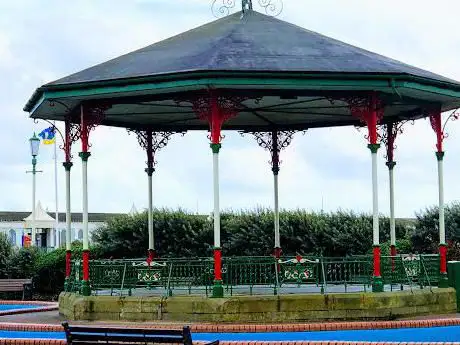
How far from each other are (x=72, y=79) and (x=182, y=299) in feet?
17.1

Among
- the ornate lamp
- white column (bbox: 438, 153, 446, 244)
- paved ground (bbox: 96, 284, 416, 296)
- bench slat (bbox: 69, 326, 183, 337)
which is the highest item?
the ornate lamp

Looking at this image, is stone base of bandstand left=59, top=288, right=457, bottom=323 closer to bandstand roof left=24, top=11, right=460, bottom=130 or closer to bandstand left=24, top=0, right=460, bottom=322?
bandstand left=24, top=0, right=460, bottom=322

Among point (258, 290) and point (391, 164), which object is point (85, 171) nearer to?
point (258, 290)

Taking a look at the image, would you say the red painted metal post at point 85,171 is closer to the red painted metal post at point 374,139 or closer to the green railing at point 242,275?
the green railing at point 242,275

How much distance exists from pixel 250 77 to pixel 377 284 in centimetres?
475

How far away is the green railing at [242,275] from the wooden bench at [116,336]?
18.1 ft

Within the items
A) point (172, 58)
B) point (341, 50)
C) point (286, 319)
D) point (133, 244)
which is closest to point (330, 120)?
point (341, 50)

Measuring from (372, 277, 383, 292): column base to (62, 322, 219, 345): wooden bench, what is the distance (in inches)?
253

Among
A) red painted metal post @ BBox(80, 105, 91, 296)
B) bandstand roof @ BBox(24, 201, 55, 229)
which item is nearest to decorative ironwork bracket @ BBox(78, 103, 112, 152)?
red painted metal post @ BBox(80, 105, 91, 296)

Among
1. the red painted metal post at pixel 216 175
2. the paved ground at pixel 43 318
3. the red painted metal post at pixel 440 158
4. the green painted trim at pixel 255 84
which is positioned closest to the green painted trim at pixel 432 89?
the green painted trim at pixel 255 84

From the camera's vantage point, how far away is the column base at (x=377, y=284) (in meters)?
19.4

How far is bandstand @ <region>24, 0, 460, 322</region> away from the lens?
1902 centimetres

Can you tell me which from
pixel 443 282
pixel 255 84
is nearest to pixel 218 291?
pixel 255 84

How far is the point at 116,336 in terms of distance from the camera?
44.6 feet
